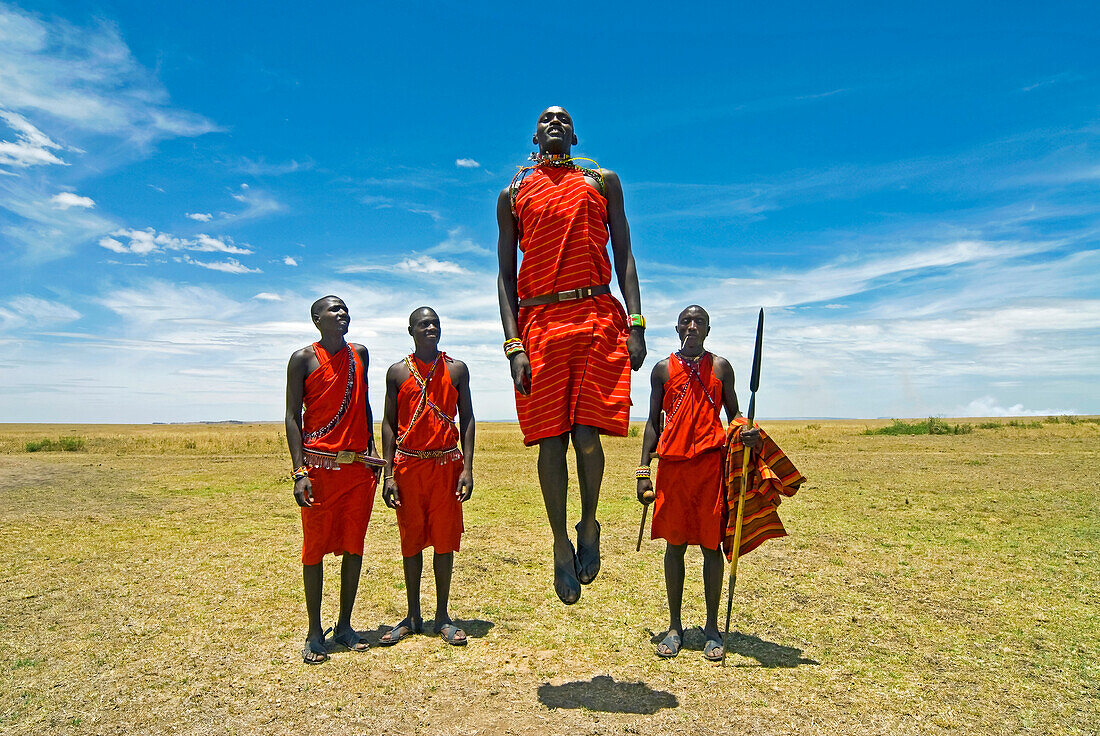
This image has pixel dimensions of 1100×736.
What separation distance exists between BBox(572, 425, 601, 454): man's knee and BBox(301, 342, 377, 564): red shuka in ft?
9.33

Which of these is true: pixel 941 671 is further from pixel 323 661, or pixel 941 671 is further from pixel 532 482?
pixel 532 482

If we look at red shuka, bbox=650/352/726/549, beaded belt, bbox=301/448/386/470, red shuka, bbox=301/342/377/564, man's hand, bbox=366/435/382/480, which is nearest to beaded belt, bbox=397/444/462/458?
man's hand, bbox=366/435/382/480

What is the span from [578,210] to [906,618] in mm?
5457

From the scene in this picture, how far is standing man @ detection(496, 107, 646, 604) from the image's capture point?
14.3 ft

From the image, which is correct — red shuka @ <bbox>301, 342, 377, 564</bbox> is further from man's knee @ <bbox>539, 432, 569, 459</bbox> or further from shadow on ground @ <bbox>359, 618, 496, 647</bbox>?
man's knee @ <bbox>539, 432, 569, 459</bbox>

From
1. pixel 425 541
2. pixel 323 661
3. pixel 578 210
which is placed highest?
pixel 578 210

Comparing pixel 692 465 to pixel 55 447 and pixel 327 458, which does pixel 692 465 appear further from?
pixel 55 447

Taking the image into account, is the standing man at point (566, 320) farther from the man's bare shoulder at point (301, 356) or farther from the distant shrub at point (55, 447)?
the distant shrub at point (55, 447)

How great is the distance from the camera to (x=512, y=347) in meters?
4.50

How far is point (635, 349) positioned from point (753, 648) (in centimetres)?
344

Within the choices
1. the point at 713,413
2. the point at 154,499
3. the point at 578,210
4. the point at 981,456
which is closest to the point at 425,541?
the point at 713,413

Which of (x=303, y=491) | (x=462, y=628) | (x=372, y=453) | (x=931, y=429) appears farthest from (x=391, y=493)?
(x=931, y=429)

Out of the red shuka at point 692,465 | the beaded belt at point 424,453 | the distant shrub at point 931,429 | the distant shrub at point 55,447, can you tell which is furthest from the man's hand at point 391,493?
the distant shrub at point 931,429

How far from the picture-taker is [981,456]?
24.8 metres
